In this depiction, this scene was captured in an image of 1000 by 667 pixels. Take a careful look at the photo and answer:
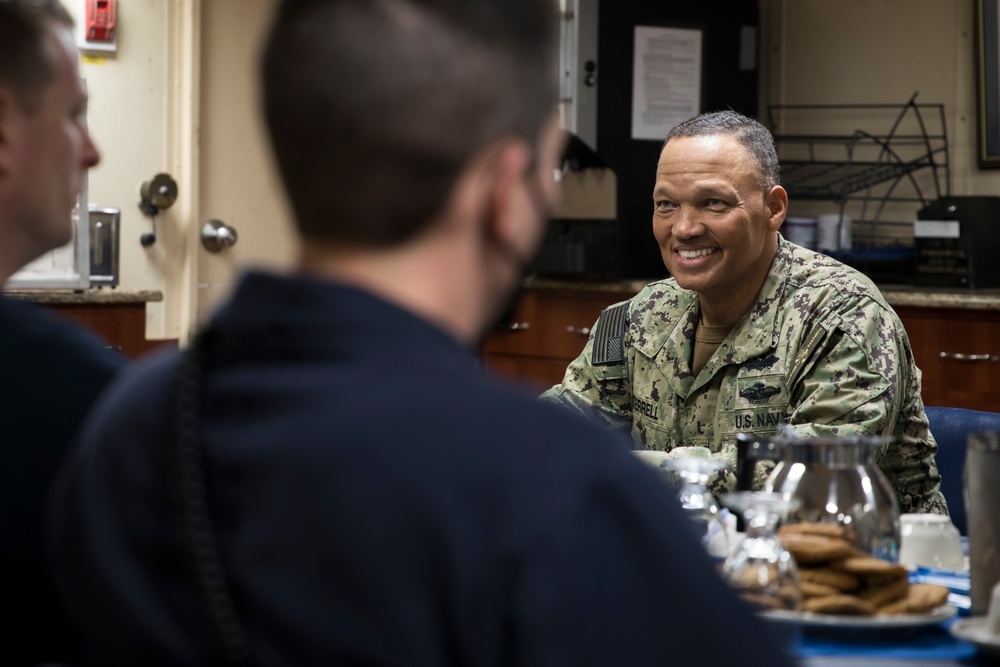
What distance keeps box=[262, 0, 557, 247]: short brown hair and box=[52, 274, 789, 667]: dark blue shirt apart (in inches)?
1.9

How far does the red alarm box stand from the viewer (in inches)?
164

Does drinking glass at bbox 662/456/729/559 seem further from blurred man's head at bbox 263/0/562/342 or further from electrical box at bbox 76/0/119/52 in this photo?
electrical box at bbox 76/0/119/52

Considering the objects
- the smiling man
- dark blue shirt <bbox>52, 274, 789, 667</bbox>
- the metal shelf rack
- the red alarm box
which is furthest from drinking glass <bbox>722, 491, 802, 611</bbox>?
the red alarm box

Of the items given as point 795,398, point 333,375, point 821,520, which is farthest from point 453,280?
point 795,398

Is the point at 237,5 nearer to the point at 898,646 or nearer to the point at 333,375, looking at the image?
the point at 898,646

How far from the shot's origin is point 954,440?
2.20 metres

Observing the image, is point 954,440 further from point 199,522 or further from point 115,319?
point 115,319

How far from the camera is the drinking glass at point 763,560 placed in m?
1.05

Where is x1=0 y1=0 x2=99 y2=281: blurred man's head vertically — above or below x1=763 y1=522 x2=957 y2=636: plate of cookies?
above

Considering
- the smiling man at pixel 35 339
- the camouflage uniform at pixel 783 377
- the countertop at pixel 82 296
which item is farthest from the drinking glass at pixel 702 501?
the countertop at pixel 82 296

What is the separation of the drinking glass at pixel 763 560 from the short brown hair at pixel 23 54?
68 centimetres

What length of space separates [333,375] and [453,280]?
0.09m

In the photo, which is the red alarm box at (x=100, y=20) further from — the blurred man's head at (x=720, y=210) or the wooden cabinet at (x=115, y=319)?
the blurred man's head at (x=720, y=210)

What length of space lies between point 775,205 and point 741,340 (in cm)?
31
